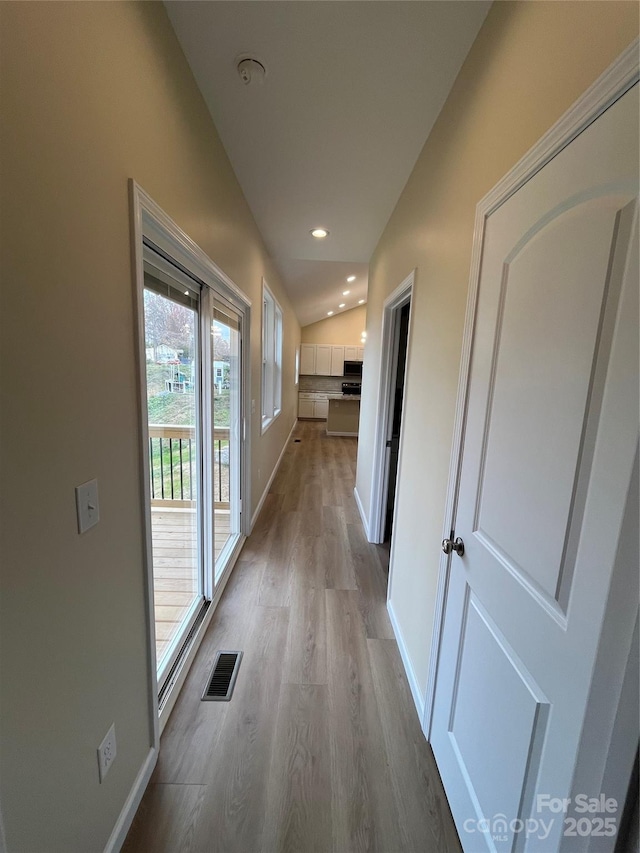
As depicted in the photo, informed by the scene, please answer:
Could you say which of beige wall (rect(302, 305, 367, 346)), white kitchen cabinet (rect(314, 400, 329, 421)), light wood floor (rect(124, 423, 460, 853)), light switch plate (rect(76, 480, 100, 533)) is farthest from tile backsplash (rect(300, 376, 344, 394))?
light switch plate (rect(76, 480, 100, 533))

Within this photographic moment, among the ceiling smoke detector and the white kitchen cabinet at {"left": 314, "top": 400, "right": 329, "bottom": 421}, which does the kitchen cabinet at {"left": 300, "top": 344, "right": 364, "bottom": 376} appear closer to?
the white kitchen cabinet at {"left": 314, "top": 400, "right": 329, "bottom": 421}

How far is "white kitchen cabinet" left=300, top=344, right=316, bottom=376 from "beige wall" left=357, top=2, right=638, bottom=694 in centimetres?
704

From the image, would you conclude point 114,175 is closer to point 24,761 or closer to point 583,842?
point 24,761

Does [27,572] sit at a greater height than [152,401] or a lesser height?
lesser

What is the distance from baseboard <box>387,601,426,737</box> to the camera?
1556 millimetres

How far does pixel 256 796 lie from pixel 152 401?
1.61m

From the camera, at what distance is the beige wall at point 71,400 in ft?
2.16

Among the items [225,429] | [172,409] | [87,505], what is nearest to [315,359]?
[225,429]

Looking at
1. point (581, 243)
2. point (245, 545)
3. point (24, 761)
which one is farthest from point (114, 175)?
point (245, 545)

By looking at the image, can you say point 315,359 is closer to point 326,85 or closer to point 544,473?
point 326,85

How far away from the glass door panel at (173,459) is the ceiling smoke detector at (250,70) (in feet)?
2.89

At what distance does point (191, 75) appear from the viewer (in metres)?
1.39

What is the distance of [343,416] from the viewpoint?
26.2ft

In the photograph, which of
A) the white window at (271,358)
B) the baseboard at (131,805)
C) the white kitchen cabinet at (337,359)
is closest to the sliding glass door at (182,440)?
the baseboard at (131,805)
